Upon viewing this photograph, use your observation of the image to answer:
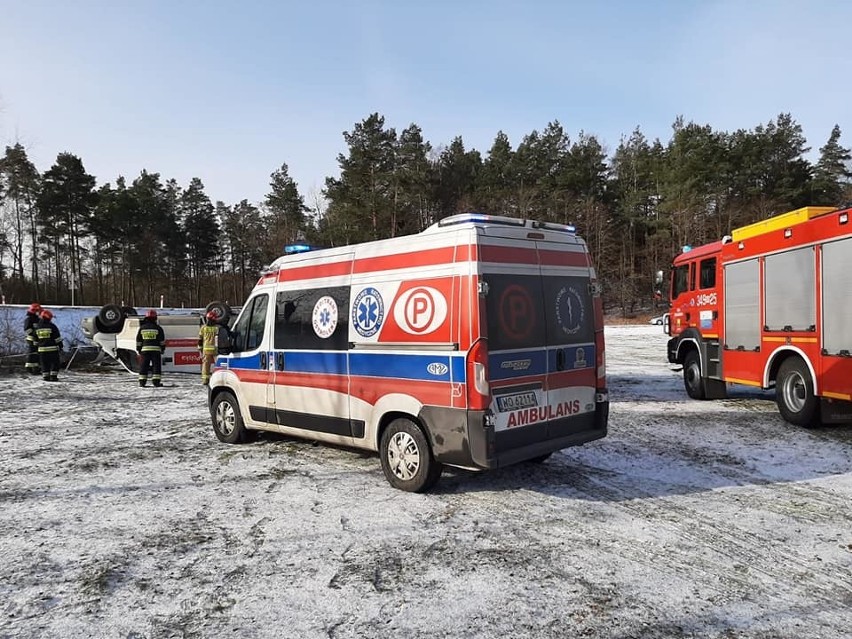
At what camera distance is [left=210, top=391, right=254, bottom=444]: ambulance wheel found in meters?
7.58

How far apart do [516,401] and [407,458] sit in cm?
122

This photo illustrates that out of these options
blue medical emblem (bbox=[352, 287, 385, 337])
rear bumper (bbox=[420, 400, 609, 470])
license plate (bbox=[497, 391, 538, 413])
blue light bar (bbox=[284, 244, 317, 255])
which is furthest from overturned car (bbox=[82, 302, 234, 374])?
license plate (bbox=[497, 391, 538, 413])

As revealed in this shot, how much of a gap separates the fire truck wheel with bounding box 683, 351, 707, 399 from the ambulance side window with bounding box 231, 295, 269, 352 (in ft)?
27.1

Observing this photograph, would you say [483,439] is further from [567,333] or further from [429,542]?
[567,333]

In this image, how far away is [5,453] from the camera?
7.52 m

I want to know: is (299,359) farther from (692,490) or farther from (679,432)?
(679,432)

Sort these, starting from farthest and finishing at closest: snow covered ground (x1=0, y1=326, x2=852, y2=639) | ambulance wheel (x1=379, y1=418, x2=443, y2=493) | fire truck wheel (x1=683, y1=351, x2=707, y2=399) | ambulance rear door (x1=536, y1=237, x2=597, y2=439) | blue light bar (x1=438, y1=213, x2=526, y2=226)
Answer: fire truck wheel (x1=683, y1=351, x2=707, y2=399) < ambulance rear door (x1=536, y1=237, x2=597, y2=439) < ambulance wheel (x1=379, y1=418, x2=443, y2=493) < blue light bar (x1=438, y1=213, x2=526, y2=226) < snow covered ground (x1=0, y1=326, x2=852, y2=639)

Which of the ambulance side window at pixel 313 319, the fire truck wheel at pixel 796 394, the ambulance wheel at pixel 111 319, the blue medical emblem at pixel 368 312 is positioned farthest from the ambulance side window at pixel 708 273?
the ambulance wheel at pixel 111 319

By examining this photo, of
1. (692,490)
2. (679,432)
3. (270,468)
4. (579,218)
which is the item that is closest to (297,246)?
(270,468)

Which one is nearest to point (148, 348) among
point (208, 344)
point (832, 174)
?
point (208, 344)

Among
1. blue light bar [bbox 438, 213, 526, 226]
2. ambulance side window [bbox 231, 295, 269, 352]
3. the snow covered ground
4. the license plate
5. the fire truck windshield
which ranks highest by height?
blue light bar [bbox 438, 213, 526, 226]

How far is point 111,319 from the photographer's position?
17.8 meters

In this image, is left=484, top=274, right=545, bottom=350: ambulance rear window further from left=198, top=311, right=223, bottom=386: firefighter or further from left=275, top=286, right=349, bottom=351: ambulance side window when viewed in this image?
left=198, top=311, right=223, bottom=386: firefighter

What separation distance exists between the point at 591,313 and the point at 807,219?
4537 millimetres
